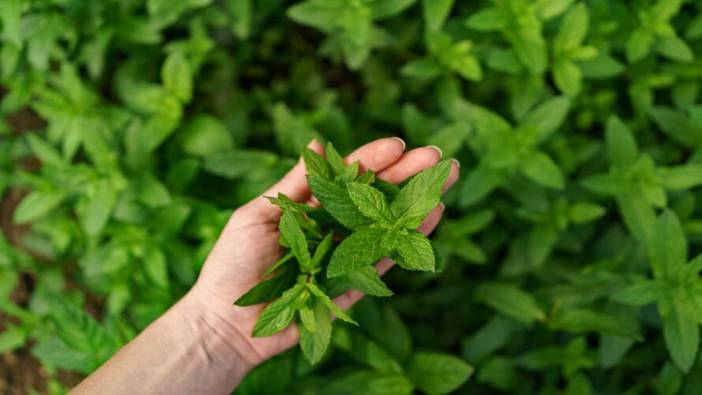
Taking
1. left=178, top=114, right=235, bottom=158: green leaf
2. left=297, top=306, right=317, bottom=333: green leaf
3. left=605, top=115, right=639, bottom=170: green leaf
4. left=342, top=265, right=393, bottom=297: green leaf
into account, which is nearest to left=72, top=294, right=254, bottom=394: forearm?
left=297, top=306, right=317, bottom=333: green leaf

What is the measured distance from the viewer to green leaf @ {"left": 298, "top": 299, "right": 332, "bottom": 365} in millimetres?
1749

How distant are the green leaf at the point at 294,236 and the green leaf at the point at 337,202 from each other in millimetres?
86

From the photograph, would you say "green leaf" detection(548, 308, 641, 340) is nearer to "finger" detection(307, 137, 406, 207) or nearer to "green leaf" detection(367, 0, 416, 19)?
"finger" detection(307, 137, 406, 207)

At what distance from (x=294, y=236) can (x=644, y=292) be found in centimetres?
122

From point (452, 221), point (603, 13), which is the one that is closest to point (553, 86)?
point (603, 13)

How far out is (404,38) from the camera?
117 inches

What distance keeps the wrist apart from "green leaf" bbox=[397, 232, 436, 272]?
65 cm

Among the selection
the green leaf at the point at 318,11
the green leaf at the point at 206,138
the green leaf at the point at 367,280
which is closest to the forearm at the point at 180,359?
the green leaf at the point at 367,280

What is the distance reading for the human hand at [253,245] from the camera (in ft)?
6.09

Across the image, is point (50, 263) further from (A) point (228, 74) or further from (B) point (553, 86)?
(B) point (553, 86)

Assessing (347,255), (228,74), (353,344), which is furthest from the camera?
(228,74)

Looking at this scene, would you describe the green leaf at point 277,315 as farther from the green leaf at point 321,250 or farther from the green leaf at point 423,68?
the green leaf at point 423,68

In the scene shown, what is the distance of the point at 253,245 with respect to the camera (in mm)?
1875

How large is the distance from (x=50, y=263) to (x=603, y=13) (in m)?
2.54
